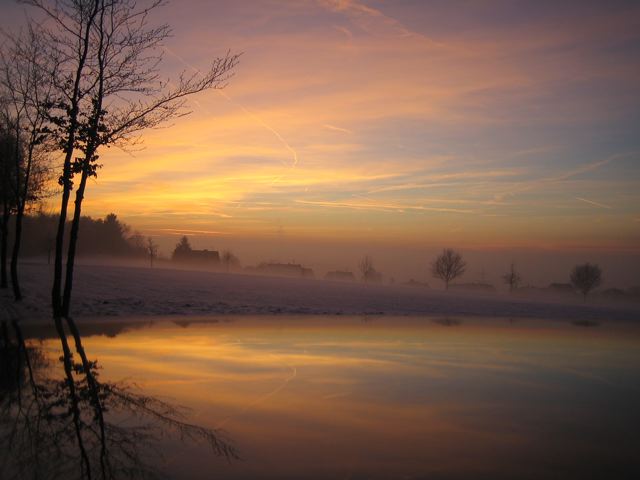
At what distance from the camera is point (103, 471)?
17.2ft

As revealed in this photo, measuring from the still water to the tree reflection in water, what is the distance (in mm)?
121

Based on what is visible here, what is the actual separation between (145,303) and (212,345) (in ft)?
47.8

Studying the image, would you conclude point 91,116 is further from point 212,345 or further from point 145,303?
point 212,345

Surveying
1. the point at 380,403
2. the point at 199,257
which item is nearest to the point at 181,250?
the point at 199,257

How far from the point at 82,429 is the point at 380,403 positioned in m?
4.45

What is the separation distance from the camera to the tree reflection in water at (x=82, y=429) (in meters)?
5.31

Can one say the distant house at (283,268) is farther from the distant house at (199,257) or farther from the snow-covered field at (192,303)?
the snow-covered field at (192,303)

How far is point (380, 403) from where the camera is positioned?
8477mm

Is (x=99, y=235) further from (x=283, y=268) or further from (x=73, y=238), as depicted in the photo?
(x=73, y=238)

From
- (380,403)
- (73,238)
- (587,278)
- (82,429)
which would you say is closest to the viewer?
(82,429)

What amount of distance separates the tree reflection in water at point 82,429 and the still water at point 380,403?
12 centimetres

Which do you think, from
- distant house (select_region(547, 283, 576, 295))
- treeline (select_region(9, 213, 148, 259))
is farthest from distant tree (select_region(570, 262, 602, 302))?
treeline (select_region(9, 213, 148, 259))

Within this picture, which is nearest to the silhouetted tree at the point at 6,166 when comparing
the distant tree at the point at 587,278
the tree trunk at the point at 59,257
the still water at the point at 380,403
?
the tree trunk at the point at 59,257

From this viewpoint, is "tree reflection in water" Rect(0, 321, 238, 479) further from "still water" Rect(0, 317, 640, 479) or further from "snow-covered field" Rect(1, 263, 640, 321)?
"snow-covered field" Rect(1, 263, 640, 321)
